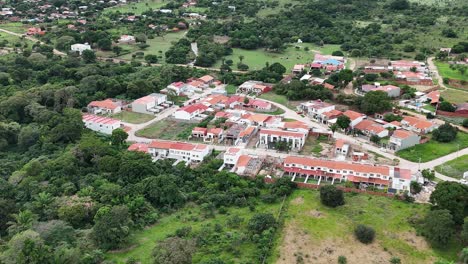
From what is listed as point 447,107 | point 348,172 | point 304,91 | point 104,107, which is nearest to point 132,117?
point 104,107

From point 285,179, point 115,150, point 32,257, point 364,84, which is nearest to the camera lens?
point 32,257

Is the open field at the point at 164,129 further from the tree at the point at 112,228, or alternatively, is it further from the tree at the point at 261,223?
the tree at the point at 261,223

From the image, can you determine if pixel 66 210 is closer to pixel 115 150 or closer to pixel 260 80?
pixel 115 150

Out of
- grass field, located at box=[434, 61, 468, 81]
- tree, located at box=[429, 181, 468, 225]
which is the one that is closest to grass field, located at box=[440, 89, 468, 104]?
grass field, located at box=[434, 61, 468, 81]

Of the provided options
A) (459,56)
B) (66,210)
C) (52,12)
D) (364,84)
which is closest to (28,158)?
(66,210)

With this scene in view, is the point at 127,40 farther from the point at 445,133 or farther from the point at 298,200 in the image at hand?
the point at 445,133
